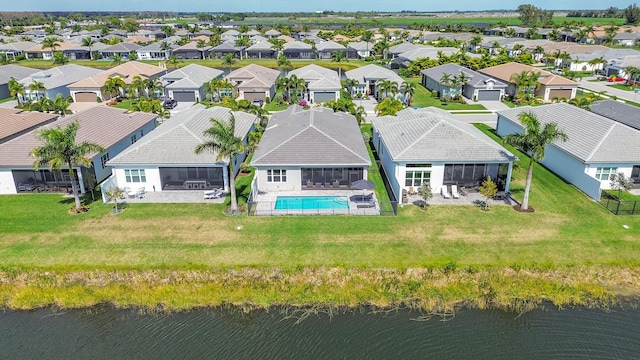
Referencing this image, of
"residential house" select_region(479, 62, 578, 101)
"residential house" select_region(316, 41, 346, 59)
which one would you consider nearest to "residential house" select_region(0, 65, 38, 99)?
"residential house" select_region(316, 41, 346, 59)

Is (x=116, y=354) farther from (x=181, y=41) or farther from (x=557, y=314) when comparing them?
(x=181, y=41)

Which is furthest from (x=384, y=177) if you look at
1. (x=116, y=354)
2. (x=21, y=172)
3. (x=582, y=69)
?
(x=582, y=69)

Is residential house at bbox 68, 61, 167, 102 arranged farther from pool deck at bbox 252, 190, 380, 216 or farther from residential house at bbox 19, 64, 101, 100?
pool deck at bbox 252, 190, 380, 216

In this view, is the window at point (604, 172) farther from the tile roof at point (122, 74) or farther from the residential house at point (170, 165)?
the tile roof at point (122, 74)

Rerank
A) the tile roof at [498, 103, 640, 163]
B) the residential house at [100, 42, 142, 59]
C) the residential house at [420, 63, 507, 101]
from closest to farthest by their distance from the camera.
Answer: the tile roof at [498, 103, 640, 163]
the residential house at [420, 63, 507, 101]
the residential house at [100, 42, 142, 59]

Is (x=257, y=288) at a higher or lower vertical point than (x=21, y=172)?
lower

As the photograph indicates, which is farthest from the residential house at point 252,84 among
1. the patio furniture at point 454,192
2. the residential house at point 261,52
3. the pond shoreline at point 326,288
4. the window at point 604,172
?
the pond shoreline at point 326,288
